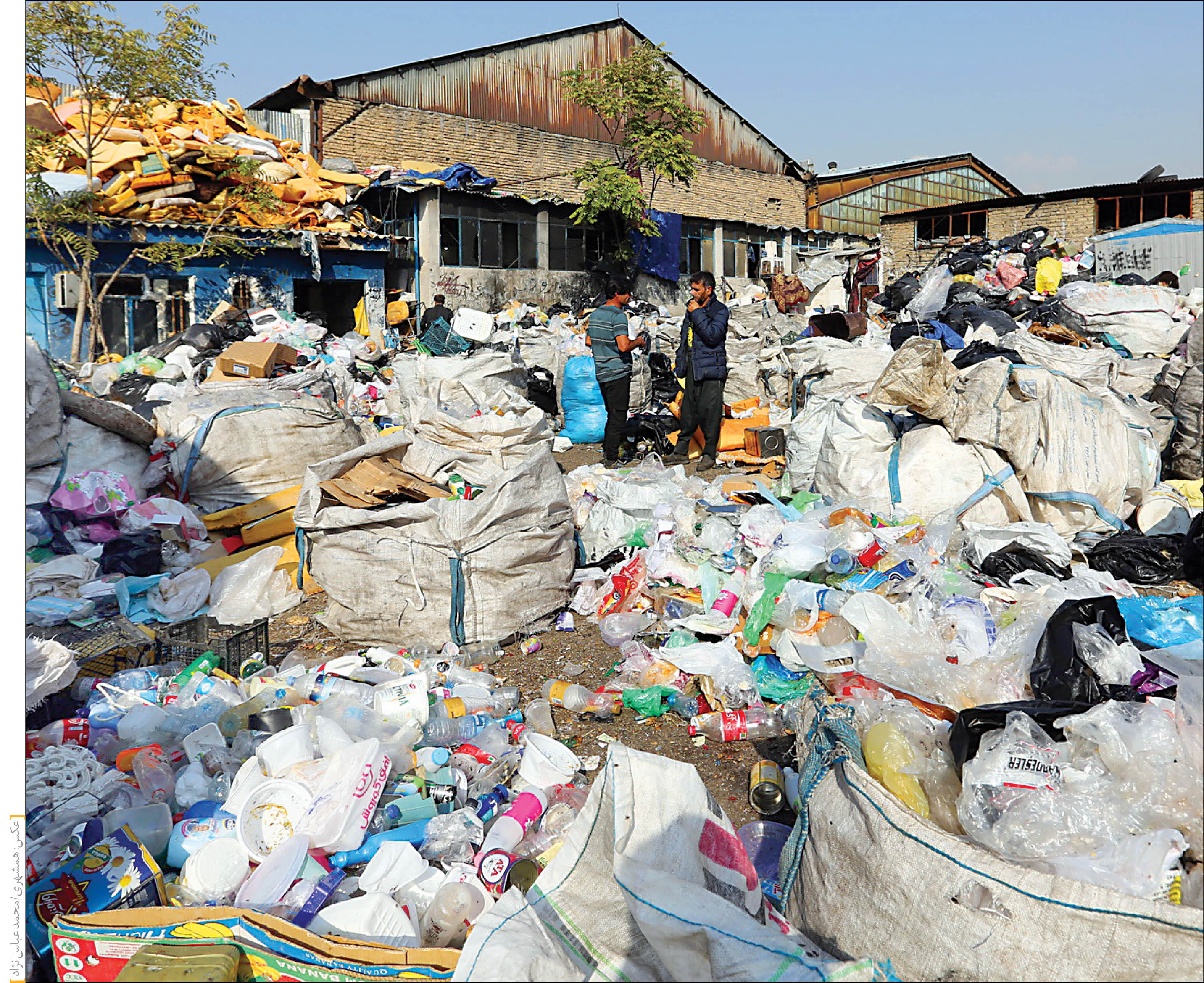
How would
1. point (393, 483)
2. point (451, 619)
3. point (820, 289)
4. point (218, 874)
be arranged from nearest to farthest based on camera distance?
point (218, 874), point (451, 619), point (393, 483), point (820, 289)

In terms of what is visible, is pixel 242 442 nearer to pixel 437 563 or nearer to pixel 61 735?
pixel 437 563

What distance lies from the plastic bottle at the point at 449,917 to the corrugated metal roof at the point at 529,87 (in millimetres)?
17893

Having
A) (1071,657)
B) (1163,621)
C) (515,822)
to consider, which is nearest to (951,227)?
(1163,621)

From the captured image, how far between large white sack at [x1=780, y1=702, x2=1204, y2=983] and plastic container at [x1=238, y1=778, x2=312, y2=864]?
126 cm

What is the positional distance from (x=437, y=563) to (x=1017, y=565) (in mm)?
2523

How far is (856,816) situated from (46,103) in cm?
1406

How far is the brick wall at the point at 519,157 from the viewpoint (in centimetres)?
1734

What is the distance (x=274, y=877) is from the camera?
2.06m

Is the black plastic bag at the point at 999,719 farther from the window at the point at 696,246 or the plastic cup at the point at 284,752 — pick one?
the window at the point at 696,246

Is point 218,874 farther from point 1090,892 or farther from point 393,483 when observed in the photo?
point 393,483

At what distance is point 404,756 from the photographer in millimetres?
2623

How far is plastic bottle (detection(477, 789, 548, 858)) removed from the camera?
7.60 feet

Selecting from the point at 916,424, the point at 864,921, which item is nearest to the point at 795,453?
the point at 916,424

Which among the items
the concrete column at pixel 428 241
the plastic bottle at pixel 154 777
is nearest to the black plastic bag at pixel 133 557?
the plastic bottle at pixel 154 777
